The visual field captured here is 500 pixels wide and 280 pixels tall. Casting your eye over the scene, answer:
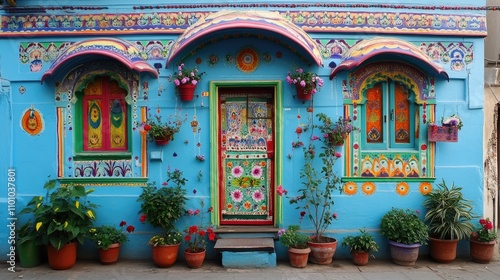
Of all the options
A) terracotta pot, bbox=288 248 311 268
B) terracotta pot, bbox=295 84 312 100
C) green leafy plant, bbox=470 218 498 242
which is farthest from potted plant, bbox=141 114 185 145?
green leafy plant, bbox=470 218 498 242

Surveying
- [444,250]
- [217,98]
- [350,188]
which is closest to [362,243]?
[350,188]

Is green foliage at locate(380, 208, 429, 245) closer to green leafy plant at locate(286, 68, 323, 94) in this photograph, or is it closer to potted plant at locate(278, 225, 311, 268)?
potted plant at locate(278, 225, 311, 268)

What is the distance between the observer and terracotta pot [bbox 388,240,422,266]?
20.3 feet

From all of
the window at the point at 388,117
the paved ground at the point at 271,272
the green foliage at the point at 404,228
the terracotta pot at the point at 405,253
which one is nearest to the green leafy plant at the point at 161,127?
the paved ground at the point at 271,272

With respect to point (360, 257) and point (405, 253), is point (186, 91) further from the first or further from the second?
point (405, 253)

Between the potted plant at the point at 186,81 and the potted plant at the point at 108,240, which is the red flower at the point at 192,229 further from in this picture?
the potted plant at the point at 186,81

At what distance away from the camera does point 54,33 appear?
660 centimetres

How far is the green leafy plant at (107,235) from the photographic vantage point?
618 cm

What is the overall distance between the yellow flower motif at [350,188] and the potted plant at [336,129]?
2.06 ft

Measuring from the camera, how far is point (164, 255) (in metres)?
6.13

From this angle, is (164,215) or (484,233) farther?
(484,233)

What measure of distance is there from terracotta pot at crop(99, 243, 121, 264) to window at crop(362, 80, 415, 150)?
3.97 m

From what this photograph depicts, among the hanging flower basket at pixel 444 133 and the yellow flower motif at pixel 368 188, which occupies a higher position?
the hanging flower basket at pixel 444 133

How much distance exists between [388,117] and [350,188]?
4.08 feet
